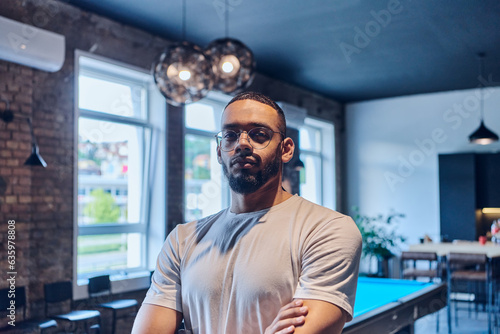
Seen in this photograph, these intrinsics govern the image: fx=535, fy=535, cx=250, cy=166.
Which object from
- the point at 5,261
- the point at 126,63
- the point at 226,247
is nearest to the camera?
the point at 226,247

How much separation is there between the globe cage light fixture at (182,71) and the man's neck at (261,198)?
6.46ft

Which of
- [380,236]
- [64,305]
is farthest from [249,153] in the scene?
[380,236]

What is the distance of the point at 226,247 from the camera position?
1548 millimetres

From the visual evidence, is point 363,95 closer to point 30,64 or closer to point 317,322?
point 30,64

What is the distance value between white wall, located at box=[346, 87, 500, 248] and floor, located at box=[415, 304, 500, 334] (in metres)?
2.07

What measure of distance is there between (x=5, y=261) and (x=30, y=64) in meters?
1.65

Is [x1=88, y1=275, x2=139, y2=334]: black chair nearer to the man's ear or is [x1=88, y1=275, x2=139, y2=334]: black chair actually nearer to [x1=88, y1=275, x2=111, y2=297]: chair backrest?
[x1=88, y1=275, x2=111, y2=297]: chair backrest

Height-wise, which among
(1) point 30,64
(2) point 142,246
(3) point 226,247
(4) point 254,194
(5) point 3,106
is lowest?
(2) point 142,246

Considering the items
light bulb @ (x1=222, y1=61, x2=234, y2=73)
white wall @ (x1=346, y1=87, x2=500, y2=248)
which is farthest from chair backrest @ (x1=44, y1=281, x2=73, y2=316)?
white wall @ (x1=346, y1=87, x2=500, y2=248)

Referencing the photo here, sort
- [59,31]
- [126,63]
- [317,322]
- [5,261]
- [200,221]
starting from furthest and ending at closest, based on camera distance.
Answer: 1. [126,63]
2. [59,31]
3. [5,261]
4. [200,221]
5. [317,322]

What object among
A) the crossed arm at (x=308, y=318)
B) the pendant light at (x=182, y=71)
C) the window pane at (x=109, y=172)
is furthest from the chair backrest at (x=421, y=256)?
the crossed arm at (x=308, y=318)

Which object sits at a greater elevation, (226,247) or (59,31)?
(59,31)

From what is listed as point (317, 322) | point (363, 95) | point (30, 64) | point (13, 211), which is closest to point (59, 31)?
point (30, 64)

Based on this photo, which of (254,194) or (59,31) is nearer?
(254,194)
